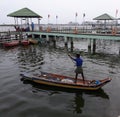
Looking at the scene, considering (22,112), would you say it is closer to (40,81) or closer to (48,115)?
(48,115)

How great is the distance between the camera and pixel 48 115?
31.4 feet

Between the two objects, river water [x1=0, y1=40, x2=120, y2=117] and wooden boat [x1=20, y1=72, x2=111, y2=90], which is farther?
wooden boat [x1=20, y1=72, x2=111, y2=90]

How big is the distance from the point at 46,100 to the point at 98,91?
377 cm

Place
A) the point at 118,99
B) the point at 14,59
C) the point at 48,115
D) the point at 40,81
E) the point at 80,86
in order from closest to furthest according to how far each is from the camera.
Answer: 1. the point at 48,115
2. the point at 118,99
3. the point at 80,86
4. the point at 40,81
5. the point at 14,59

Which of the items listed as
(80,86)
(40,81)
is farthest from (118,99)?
(40,81)

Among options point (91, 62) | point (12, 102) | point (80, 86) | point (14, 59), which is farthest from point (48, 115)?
point (14, 59)

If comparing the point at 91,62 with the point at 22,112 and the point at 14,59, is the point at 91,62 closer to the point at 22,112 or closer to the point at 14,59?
the point at 14,59

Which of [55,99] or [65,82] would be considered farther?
[65,82]

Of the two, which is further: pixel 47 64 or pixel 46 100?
pixel 47 64

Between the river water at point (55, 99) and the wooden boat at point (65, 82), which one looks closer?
the river water at point (55, 99)

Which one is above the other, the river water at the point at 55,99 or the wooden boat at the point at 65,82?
the wooden boat at the point at 65,82

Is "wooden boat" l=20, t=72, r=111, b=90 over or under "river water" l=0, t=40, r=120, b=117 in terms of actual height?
over

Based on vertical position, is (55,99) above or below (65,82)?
below

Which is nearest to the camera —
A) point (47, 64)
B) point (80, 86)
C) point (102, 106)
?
point (102, 106)
